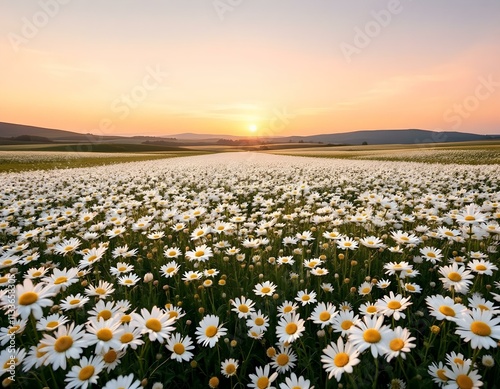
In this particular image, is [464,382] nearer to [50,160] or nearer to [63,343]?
[63,343]

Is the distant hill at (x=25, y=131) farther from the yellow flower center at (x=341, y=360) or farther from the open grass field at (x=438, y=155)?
the yellow flower center at (x=341, y=360)

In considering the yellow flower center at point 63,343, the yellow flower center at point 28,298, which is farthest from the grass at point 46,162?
the yellow flower center at point 63,343

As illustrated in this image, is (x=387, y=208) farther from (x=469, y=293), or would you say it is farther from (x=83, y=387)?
(x=83, y=387)

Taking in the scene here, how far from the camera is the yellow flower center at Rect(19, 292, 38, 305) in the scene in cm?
203

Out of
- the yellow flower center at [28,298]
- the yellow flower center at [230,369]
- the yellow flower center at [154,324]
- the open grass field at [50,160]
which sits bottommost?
the open grass field at [50,160]

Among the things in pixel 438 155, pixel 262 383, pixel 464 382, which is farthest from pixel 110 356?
pixel 438 155

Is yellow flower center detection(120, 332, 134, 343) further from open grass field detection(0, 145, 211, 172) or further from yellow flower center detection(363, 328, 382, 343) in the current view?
open grass field detection(0, 145, 211, 172)

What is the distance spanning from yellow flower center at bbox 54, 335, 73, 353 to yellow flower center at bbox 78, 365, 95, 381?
0.18 metres

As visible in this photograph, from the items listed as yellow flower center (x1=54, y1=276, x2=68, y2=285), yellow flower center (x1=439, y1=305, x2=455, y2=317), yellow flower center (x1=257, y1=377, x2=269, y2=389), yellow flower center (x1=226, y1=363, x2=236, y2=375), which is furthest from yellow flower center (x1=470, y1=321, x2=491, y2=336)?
yellow flower center (x1=54, y1=276, x2=68, y2=285)

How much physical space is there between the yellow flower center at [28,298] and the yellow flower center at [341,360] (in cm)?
211

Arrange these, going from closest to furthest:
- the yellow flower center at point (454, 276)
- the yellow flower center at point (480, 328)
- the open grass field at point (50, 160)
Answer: the yellow flower center at point (480, 328)
the yellow flower center at point (454, 276)
the open grass field at point (50, 160)

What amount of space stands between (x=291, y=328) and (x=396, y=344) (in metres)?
0.76

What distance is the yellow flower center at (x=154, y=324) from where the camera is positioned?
2.03 metres

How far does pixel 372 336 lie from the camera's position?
178 cm
